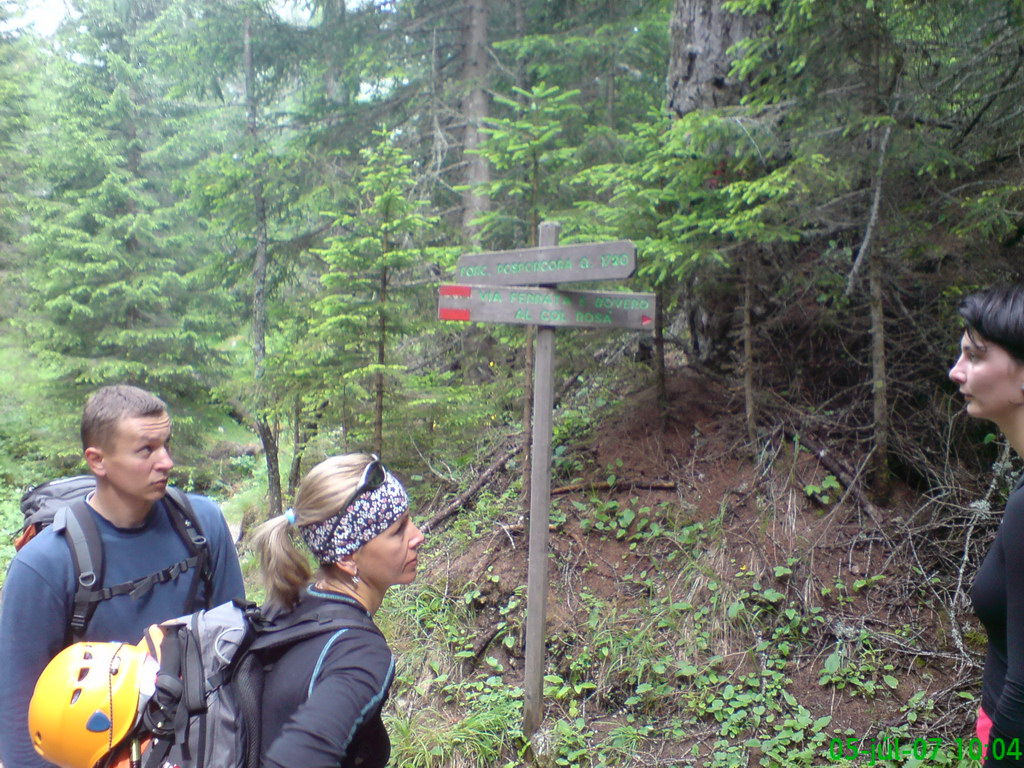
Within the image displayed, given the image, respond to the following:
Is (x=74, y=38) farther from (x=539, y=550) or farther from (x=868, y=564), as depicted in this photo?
(x=868, y=564)

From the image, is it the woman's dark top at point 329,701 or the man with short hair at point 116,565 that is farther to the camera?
the man with short hair at point 116,565

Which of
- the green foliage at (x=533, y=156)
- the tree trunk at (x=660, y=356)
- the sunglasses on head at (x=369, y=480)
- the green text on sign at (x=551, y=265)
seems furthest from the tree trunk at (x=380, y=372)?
the sunglasses on head at (x=369, y=480)

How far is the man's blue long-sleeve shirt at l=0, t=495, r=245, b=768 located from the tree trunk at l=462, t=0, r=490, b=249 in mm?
8247

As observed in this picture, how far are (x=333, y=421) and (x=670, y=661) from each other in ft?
14.2

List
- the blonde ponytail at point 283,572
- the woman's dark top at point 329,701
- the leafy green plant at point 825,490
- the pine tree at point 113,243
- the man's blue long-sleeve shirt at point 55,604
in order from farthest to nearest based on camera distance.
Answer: the pine tree at point 113,243 → the leafy green plant at point 825,490 → the man's blue long-sleeve shirt at point 55,604 → the blonde ponytail at point 283,572 → the woman's dark top at point 329,701

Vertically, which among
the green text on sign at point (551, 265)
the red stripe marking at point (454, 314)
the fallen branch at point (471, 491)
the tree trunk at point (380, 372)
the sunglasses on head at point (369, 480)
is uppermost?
the green text on sign at point (551, 265)

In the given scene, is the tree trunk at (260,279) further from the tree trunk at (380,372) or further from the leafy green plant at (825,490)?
the leafy green plant at (825,490)

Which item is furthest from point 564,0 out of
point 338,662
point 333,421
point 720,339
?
point 338,662

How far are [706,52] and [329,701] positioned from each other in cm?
712

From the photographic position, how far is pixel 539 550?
453 centimetres

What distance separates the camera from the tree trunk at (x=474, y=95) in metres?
10.4

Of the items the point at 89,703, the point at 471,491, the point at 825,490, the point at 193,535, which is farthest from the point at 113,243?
the point at 89,703

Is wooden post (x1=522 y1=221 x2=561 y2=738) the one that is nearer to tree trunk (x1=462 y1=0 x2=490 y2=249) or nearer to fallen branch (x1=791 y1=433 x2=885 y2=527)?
fallen branch (x1=791 y1=433 x2=885 y2=527)

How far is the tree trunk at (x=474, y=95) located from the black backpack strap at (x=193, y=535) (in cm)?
807
